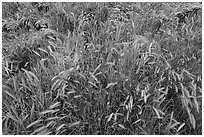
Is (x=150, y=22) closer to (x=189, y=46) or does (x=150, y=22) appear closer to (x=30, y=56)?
(x=189, y=46)

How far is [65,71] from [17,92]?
1.10ft

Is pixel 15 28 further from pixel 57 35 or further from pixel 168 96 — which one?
pixel 168 96

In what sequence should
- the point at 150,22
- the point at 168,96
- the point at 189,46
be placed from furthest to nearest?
1. the point at 150,22
2. the point at 189,46
3. the point at 168,96

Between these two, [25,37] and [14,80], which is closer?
[14,80]

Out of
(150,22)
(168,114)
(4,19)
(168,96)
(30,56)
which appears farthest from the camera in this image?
(4,19)

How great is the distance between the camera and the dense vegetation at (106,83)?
A: 1693mm

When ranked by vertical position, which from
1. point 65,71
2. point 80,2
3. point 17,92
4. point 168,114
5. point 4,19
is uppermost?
point 80,2

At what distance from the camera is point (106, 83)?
6.11 ft

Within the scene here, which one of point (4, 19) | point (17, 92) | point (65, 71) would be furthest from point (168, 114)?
point (4, 19)

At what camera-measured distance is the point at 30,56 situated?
2.21m

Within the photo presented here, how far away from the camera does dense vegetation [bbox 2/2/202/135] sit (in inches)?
66.7

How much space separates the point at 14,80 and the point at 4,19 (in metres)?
1.09

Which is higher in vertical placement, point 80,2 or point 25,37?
point 80,2

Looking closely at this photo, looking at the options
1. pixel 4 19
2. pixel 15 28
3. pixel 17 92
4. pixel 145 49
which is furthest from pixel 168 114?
pixel 4 19
